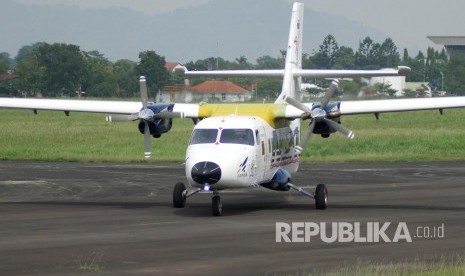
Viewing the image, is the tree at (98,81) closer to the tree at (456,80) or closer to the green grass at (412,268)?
the tree at (456,80)

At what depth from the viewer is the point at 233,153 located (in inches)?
1005

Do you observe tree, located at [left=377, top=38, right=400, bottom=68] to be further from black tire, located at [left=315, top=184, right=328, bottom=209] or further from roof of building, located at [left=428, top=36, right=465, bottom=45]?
black tire, located at [left=315, top=184, right=328, bottom=209]

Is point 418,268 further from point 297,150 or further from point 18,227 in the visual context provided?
point 297,150

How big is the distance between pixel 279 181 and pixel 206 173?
14.8 ft

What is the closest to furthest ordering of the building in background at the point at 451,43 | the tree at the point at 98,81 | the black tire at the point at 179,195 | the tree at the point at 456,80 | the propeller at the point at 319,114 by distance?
the black tire at the point at 179,195
the propeller at the point at 319,114
the tree at the point at 456,80
the tree at the point at 98,81
the building in background at the point at 451,43

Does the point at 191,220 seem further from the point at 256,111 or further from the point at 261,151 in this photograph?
the point at 256,111

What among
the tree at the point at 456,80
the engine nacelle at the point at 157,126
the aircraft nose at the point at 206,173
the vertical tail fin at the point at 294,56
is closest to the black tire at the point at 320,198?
the aircraft nose at the point at 206,173

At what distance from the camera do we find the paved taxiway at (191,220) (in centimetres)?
1808

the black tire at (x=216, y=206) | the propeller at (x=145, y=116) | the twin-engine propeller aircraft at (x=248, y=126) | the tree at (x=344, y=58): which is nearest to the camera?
the twin-engine propeller aircraft at (x=248, y=126)

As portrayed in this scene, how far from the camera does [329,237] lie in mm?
21469

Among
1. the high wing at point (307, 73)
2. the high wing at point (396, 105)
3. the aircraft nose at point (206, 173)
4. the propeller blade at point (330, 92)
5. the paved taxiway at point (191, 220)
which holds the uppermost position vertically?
the high wing at point (307, 73)

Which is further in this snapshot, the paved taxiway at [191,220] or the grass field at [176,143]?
the grass field at [176,143]

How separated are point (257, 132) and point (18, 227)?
6.81 meters

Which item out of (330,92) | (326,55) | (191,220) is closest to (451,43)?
(326,55)
